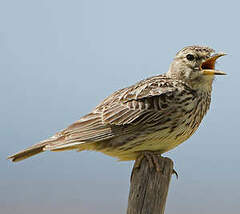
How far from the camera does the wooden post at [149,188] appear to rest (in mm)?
4109

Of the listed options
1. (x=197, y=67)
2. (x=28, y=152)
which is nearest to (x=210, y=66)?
(x=197, y=67)

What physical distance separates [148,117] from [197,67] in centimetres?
Result: 96

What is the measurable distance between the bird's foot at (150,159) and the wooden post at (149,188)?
0.11 ft

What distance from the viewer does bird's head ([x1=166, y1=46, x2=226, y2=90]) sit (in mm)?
4902

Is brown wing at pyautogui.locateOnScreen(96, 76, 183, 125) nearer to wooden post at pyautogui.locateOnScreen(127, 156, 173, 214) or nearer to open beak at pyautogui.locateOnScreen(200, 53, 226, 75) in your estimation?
open beak at pyautogui.locateOnScreen(200, 53, 226, 75)

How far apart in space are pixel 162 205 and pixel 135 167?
1.66 feet

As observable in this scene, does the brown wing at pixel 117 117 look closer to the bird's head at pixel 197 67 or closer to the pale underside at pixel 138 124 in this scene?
the pale underside at pixel 138 124

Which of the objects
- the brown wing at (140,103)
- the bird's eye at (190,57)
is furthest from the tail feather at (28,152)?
the bird's eye at (190,57)

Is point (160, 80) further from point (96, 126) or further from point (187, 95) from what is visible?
point (96, 126)

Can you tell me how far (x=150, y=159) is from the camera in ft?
14.2

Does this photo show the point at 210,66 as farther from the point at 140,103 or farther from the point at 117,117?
the point at 117,117

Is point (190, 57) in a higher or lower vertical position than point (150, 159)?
higher

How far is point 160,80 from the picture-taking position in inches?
199

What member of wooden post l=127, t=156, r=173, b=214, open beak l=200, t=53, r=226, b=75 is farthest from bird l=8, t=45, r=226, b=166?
wooden post l=127, t=156, r=173, b=214
